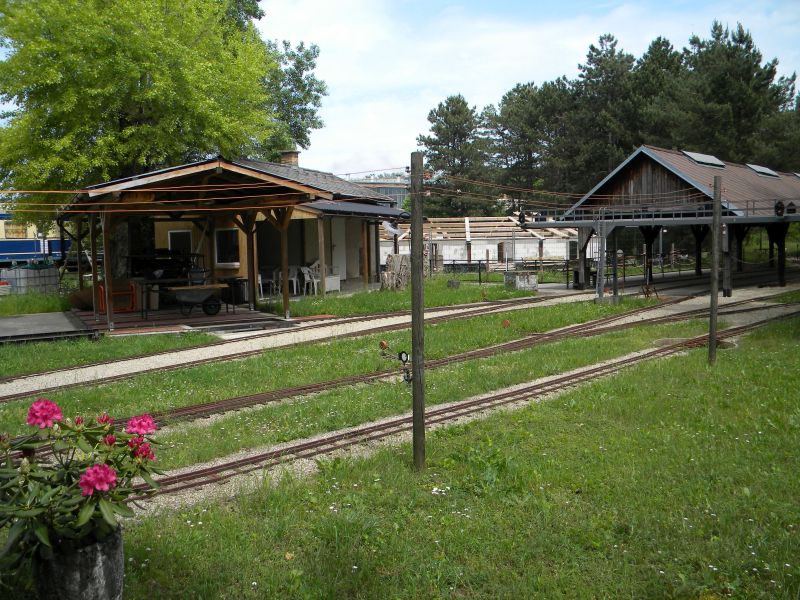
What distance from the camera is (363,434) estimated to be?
27.7ft

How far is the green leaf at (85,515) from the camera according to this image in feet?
12.7

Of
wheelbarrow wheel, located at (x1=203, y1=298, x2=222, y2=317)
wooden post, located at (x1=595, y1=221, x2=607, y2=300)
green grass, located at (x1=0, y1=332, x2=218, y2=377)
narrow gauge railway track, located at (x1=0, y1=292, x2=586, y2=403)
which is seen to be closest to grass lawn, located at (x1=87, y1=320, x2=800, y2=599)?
narrow gauge railway track, located at (x1=0, y1=292, x2=586, y2=403)

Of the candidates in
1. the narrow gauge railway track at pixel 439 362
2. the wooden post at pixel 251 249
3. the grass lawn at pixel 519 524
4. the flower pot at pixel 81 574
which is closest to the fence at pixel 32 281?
the wooden post at pixel 251 249

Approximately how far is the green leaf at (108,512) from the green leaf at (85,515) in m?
0.06

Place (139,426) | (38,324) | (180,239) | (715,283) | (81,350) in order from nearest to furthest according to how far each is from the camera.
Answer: (139,426) → (715,283) → (81,350) → (38,324) → (180,239)

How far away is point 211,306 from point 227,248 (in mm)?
5790

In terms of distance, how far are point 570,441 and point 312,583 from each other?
155 inches

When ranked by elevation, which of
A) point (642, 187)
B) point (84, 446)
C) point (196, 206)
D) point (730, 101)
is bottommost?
point (84, 446)

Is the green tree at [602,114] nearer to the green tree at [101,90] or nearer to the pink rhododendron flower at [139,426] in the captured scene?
the green tree at [101,90]

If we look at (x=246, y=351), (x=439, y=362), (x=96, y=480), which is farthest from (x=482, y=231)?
(x=96, y=480)

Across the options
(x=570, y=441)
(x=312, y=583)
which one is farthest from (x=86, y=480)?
(x=570, y=441)

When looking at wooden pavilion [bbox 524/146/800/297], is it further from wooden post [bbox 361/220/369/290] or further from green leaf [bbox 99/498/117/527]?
green leaf [bbox 99/498/117/527]

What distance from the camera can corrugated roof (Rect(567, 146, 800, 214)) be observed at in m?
27.2

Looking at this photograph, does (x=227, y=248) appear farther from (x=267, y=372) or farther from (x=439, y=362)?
(x=439, y=362)
